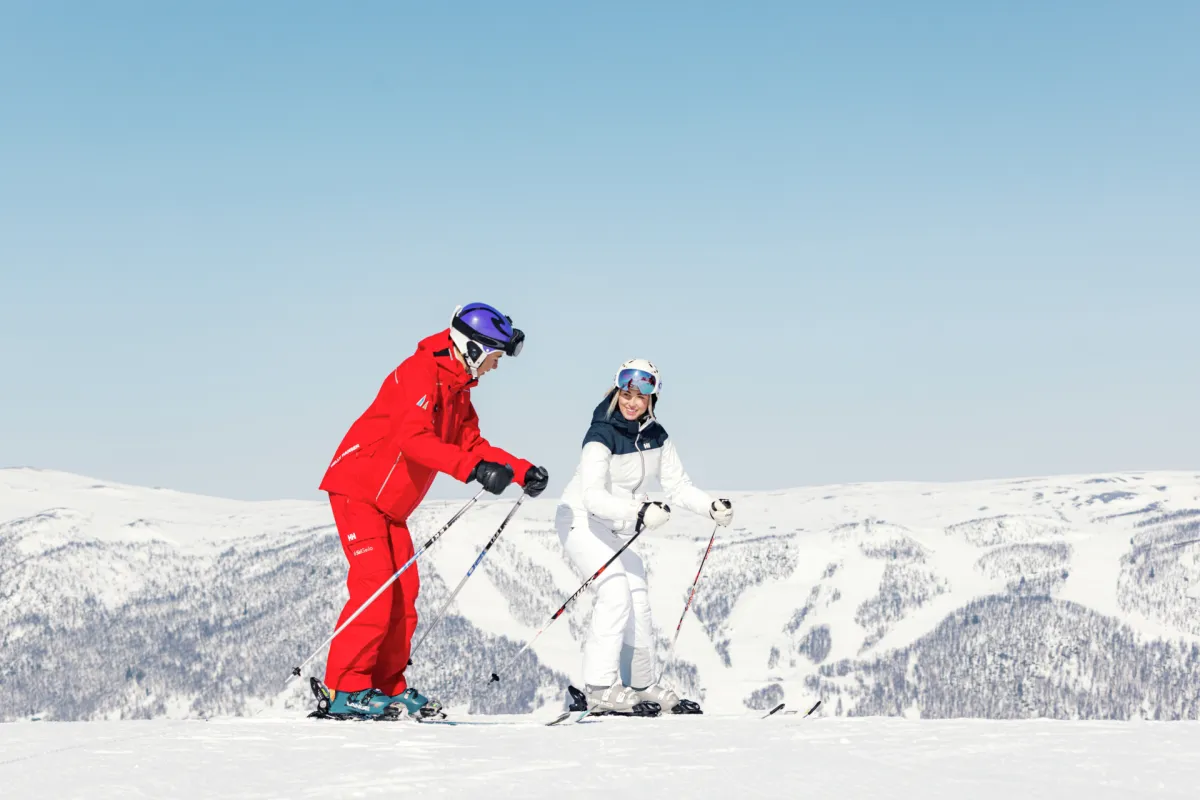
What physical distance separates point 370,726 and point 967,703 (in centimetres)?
18421

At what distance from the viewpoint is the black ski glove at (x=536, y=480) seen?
712 cm

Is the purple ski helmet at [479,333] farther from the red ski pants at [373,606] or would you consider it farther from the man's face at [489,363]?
the red ski pants at [373,606]

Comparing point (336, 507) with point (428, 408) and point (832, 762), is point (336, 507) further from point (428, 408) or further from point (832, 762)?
point (832, 762)

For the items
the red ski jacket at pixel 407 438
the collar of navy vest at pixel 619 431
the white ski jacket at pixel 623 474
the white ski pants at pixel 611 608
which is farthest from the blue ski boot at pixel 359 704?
the collar of navy vest at pixel 619 431

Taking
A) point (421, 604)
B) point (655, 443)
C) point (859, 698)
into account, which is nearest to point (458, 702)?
point (421, 604)

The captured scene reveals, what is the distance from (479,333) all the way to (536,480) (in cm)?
92

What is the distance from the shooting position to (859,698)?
636 ft

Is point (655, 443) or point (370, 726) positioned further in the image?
point (655, 443)

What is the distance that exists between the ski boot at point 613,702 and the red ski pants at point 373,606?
45.3 inches

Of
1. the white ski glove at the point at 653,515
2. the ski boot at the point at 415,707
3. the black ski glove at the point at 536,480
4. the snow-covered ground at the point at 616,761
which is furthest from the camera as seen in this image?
the white ski glove at the point at 653,515

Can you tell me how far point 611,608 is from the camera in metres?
7.65

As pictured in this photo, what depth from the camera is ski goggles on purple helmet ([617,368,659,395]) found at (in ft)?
26.0

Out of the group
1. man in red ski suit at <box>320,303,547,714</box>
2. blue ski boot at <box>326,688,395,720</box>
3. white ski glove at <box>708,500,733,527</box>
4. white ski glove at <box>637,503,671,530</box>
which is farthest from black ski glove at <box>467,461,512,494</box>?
white ski glove at <box>708,500,733,527</box>

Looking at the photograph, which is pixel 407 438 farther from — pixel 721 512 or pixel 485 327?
pixel 721 512
